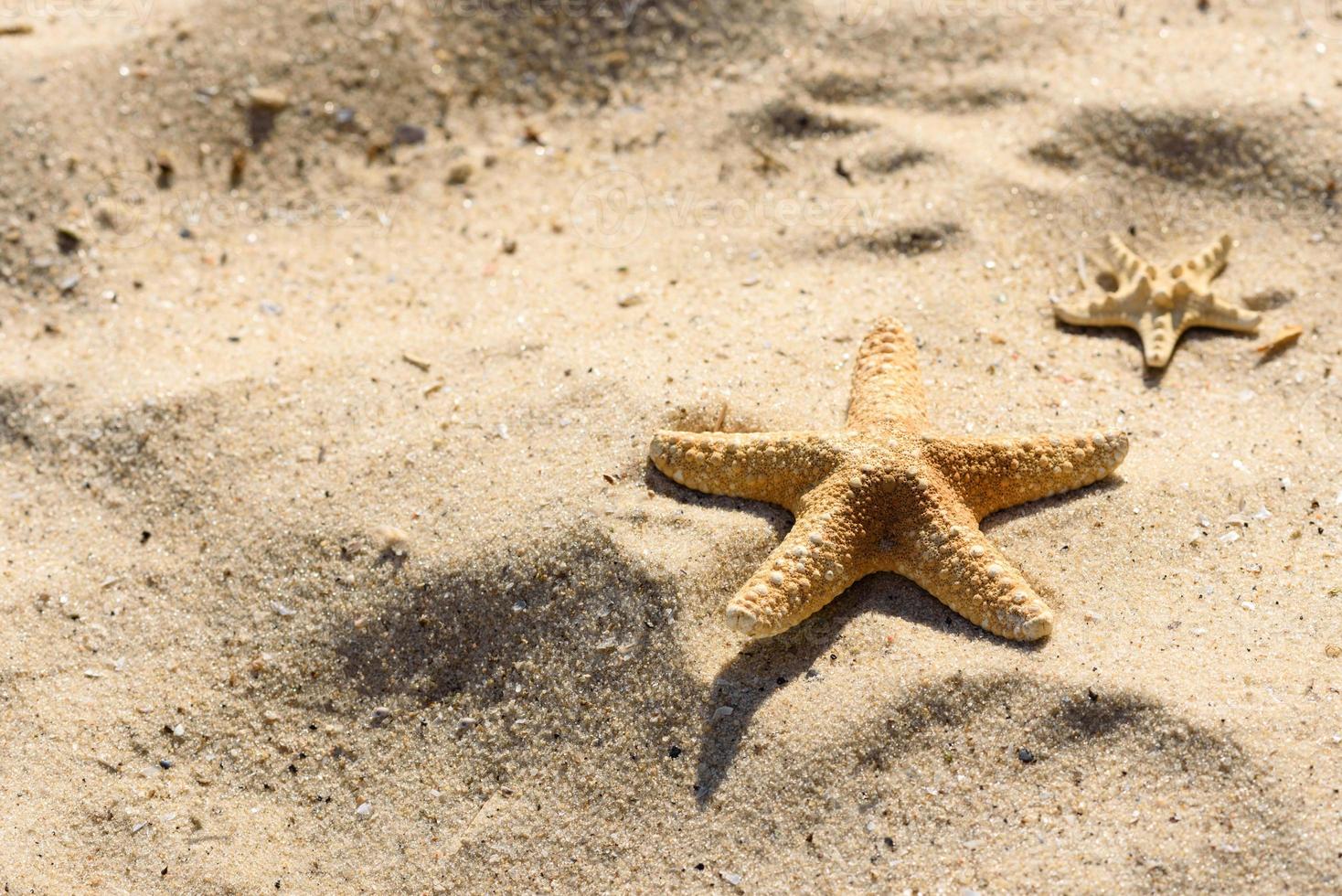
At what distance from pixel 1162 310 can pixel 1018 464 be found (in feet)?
4.23

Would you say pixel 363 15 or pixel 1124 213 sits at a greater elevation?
pixel 363 15

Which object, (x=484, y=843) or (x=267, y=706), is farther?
(x=267, y=706)

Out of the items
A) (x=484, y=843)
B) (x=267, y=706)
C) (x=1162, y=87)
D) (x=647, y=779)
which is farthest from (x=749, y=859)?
(x=1162, y=87)

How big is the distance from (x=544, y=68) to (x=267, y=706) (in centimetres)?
363

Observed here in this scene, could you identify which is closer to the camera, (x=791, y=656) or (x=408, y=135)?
(x=791, y=656)

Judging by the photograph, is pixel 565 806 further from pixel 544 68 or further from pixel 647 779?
pixel 544 68

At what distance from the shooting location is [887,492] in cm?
373

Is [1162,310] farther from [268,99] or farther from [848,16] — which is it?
[268,99]

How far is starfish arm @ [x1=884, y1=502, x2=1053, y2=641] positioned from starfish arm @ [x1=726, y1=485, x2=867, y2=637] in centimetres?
18

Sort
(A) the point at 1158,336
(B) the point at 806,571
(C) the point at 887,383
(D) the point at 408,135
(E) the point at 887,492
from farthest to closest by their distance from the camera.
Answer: (D) the point at 408,135 → (A) the point at 1158,336 → (C) the point at 887,383 → (E) the point at 887,492 → (B) the point at 806,571

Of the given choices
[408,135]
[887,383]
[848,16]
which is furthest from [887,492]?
[408,135]

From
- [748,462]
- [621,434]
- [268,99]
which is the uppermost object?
[268,99]

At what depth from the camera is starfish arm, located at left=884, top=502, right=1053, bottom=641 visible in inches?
142

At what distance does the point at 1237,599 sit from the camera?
382cm
